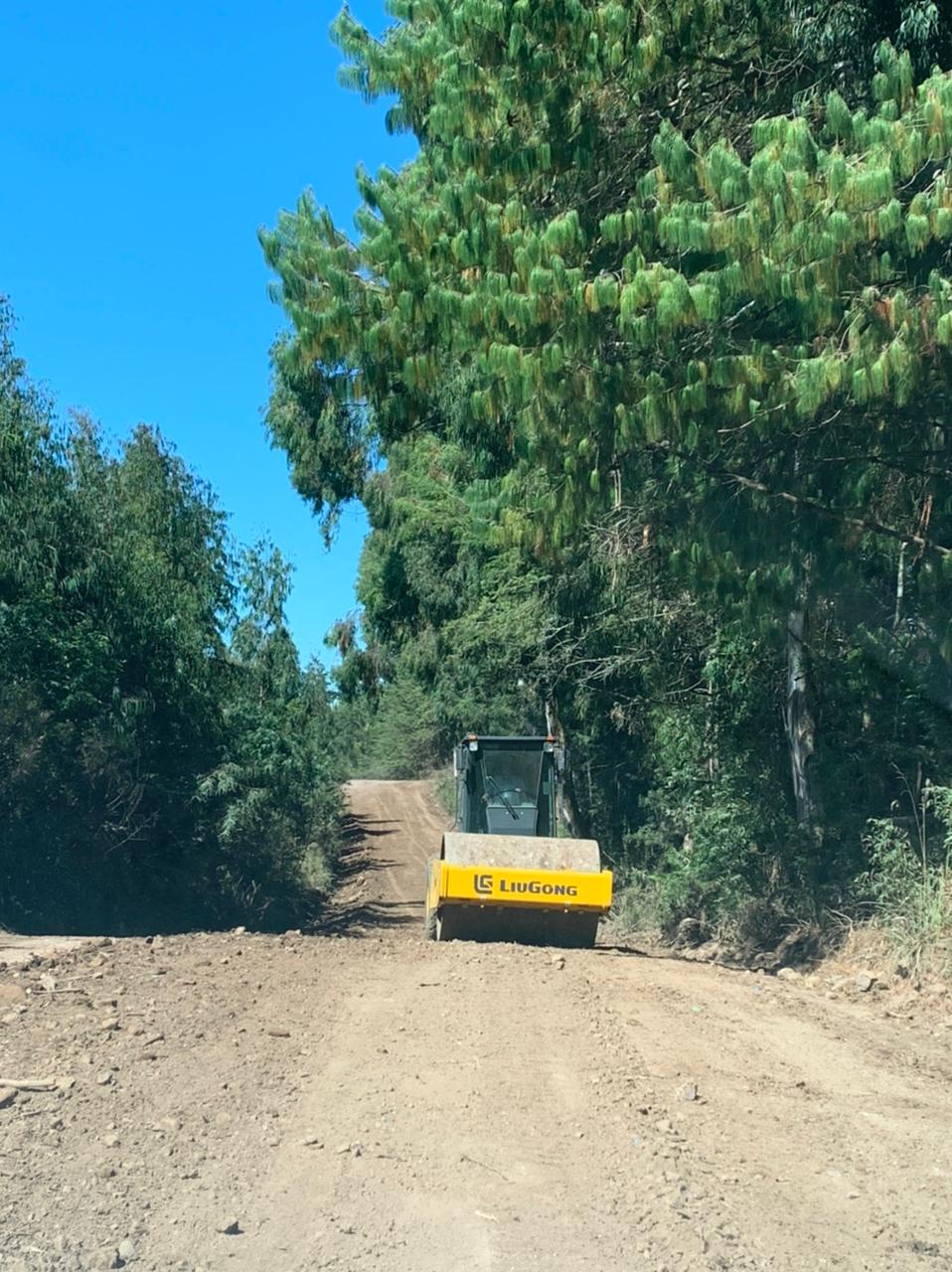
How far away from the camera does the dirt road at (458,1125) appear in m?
5.25

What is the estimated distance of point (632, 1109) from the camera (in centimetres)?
712

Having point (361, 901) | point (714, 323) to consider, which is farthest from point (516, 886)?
point (361, 901)

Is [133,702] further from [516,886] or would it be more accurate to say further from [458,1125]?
[458,1125]

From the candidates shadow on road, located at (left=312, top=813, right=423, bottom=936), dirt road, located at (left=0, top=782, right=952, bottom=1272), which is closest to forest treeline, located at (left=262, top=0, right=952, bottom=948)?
dirt road, located at (left=0, top=782, right=952, bottom=1272)

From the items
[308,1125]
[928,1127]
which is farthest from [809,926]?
[308,1125]

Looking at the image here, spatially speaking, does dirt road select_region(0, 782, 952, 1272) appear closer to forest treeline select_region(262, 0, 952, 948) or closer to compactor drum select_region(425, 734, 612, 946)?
compactor drum select_region(425, 734, 612, 946)

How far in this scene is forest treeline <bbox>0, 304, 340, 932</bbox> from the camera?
19000 mm

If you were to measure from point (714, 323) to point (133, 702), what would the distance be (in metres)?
13.6

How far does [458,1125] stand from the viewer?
6.68m

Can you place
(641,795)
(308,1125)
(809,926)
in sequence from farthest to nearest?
(641,795)
(809,926)
(308,1125)

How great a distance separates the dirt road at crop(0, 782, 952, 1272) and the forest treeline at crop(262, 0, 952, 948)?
4.32 metres

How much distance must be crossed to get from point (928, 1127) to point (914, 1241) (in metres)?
1.85

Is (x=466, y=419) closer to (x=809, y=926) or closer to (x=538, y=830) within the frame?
(x=538, y=830)

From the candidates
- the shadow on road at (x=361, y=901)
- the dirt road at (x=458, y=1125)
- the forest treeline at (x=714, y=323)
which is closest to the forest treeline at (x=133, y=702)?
the shadow on road at (x=361, y=901)
